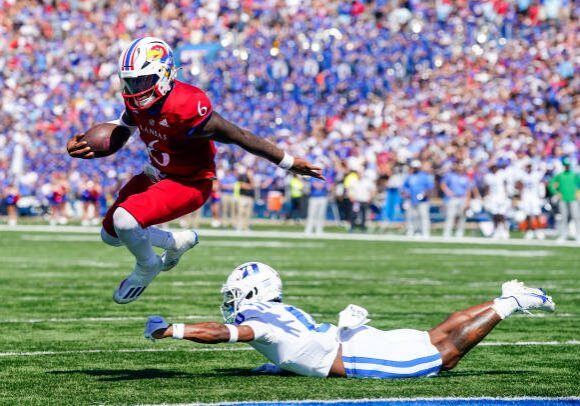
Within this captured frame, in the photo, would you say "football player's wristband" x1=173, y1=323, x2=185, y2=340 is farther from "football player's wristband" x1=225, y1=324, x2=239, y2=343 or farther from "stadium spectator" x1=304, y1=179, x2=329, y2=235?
"stadium spectator" x1=304, y1=179, x2=329, y2=235

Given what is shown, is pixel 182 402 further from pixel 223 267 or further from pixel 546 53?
pixel 546 53

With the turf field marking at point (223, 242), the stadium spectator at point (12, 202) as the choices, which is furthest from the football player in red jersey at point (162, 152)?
the stadium spectator at point (12, 202)

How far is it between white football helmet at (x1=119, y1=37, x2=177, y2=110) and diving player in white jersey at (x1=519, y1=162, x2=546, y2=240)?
68.1ft

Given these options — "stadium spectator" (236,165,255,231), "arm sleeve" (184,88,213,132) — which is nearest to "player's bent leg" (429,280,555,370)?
"arm sleeve" (184,88,213,132)

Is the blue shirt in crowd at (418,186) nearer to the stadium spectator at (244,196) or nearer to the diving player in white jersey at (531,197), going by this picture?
the diving player in white jersey at (531,197)

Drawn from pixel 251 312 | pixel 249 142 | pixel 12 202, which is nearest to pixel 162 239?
pixel 249 142

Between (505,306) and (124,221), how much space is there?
2532mm

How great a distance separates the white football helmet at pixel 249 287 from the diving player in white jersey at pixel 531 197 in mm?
20830

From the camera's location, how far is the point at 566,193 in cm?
2564

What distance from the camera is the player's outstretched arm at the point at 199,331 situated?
21.6ft

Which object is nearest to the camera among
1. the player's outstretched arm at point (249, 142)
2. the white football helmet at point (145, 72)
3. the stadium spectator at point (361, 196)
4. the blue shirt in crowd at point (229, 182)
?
the white football helmet at point (145, 72)

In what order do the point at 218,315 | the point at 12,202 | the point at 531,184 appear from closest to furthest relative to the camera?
1. the point at 218,315
2. the point at 531,184
3. the point at 12,202

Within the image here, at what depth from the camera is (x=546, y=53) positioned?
1272 inches

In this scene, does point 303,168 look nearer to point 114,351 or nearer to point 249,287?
point 249,287
